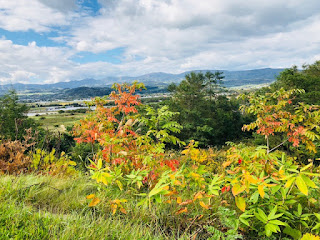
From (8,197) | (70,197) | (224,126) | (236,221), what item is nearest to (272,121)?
(236,221)

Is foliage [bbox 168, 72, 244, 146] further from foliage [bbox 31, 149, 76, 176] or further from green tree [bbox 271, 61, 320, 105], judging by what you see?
foliage [bbox 31, 149, 76, 176]

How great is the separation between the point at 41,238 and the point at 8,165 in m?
2.96

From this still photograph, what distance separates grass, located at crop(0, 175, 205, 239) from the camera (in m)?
1.92

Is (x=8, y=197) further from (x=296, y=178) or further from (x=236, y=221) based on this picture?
(x=296, y=178)

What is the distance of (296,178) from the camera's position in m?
1.46

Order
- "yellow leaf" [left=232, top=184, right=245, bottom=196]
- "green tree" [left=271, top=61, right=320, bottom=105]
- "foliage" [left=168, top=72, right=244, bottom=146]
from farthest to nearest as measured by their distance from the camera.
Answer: "foliage" [left=168, top=72, right=244, bottom=146], "green tree" [left=271, top=61, right=320, bottom=105], "yellow leaf" [left=232, top=184, right=245, bottom=196]

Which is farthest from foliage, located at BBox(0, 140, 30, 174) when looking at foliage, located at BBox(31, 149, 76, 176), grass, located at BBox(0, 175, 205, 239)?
grass, located at BBox(0, 175, 205, 239)

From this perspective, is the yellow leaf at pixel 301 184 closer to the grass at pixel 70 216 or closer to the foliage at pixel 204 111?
the grass at pixel 70 216

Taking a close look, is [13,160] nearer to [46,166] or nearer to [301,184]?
[46,166]

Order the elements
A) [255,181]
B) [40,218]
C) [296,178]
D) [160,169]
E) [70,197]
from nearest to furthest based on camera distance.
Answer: [296,178]
[255,181]
[40,218]
[70,197]
[160,169]

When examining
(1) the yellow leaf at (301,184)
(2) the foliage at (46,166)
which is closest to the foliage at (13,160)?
(2) the foliage at (46,166)

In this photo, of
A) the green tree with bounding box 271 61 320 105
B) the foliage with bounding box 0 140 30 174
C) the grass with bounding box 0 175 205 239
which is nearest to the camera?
the grass with bounding box 0 175 205 239

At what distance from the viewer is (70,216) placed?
227 cm

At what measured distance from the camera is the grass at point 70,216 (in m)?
1.92
